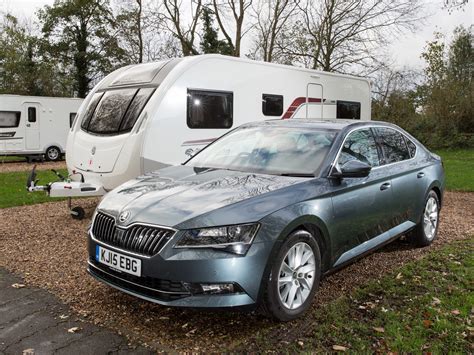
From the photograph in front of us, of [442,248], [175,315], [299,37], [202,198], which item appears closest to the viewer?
[202,198]

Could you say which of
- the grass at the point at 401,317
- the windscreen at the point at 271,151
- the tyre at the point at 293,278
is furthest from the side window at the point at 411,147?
the tyre at the point at 293,278

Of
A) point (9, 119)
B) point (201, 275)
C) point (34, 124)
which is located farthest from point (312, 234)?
point (34, 124)

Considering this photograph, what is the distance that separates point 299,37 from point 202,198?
23.0m

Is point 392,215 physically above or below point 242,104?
below

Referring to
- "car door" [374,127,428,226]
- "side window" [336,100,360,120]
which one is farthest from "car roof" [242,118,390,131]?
"side window" [336,100,360,120]

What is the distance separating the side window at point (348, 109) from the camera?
1179 centimetres

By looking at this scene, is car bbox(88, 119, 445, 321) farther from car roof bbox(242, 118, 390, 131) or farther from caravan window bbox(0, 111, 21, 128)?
caravan window bbox(0, 111, 21, 128)

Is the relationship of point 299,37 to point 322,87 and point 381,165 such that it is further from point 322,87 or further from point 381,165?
point 381,165

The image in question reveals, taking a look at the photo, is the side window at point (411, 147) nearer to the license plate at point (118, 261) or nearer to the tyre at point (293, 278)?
the tyre at point (293, 278)

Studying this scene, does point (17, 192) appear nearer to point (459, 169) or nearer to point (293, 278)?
point (293, 278)

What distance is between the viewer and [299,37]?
24.7m

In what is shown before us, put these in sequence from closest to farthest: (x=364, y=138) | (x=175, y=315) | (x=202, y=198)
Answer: (x=202, y=198) < (x=175, y=315) < (x=364, y=138)

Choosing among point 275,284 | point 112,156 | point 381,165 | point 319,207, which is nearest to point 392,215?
point 381,165

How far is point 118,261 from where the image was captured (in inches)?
131
